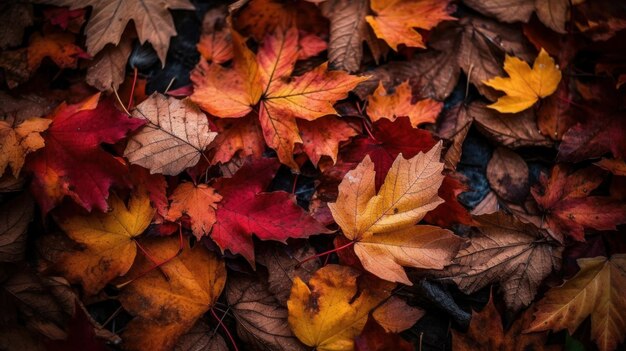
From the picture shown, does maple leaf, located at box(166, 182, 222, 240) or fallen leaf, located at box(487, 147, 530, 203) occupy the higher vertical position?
maple leaf, located at box(166, 182, 222, 240)

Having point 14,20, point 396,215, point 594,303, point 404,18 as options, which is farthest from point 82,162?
point 594,303

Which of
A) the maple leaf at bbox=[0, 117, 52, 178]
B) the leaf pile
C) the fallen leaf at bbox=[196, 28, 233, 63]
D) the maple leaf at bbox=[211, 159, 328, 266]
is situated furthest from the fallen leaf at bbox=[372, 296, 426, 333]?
the maple leaf at bbox=[0, 117, 52, 178]

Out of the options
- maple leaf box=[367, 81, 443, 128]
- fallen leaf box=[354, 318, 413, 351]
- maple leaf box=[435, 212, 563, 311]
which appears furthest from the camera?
maple leaf box=[367, 81, 443, 128]

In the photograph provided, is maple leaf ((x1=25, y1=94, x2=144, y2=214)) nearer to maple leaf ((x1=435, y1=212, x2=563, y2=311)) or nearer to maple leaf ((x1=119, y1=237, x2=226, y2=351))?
maple leaf ((x1=119, y1=237, x2=226, y2=351))

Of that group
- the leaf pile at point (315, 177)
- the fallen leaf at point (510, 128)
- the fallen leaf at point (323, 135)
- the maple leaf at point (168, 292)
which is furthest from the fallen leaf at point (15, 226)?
the fallen leaf at point (510, 128)

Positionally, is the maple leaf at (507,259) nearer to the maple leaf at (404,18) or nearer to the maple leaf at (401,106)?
the maple leaf at (401,106)

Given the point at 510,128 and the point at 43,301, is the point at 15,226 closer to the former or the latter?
the point at 43,301
